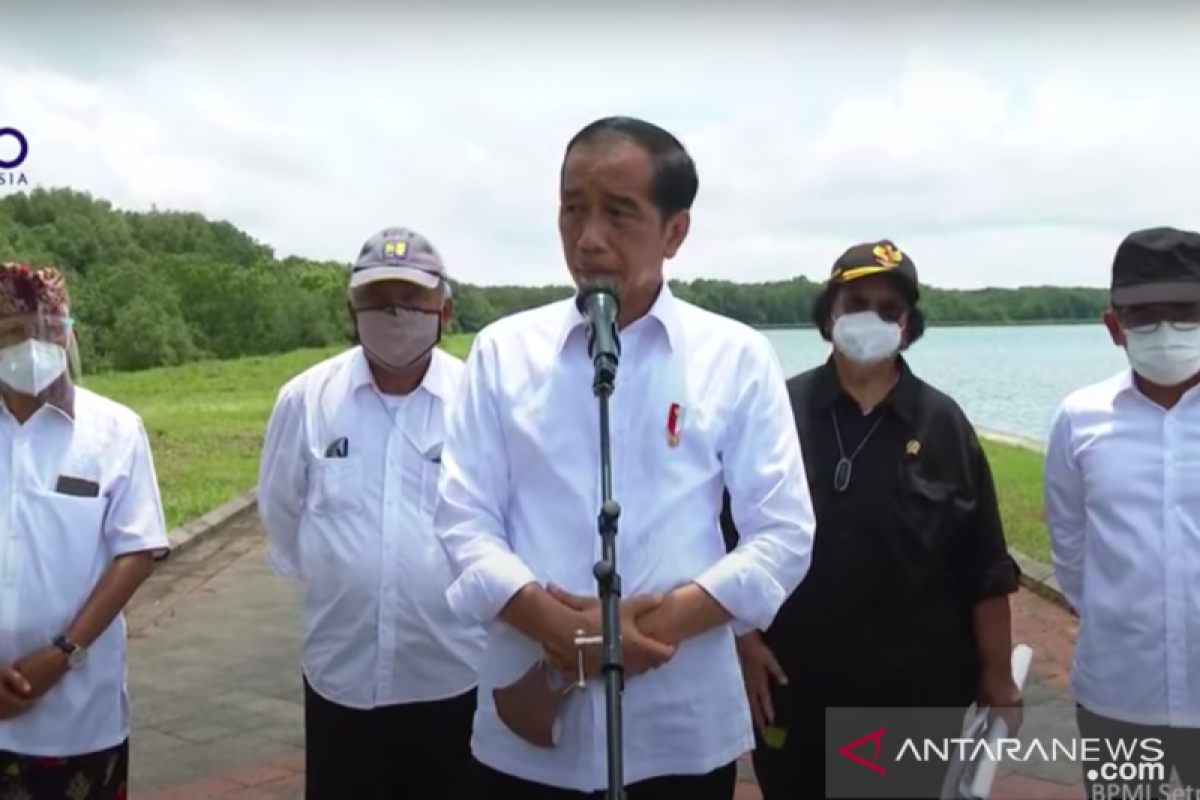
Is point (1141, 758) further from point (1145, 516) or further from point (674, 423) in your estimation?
point (674, 423)

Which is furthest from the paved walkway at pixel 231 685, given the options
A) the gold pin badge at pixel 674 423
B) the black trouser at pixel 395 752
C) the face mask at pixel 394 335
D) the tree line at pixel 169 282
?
the tree line at pixel 169 282

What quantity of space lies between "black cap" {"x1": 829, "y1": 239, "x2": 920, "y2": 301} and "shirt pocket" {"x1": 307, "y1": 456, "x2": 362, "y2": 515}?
1.29 meters

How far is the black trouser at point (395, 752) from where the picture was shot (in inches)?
131

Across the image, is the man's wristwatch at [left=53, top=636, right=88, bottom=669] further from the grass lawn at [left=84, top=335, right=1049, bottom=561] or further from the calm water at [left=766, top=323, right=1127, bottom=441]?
the calm water at [left=766, top=323, right=1127, bottom=441]

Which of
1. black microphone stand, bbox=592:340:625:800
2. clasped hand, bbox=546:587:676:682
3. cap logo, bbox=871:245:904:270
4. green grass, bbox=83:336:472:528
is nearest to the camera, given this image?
black microphone stand, bbox=592:340:625:800

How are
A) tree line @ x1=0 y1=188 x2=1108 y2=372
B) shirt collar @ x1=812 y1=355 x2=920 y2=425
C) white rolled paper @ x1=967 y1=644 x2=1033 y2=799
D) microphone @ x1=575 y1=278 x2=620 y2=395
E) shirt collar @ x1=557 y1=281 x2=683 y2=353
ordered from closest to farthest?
white rolled paper @ x1=967 y1=644 x2=1033 y2=799
microphone @ x1=575 y1=278 x2=620 y2=395
shirt collar @ x1=557 y1=281 x2=683 y2=353
shirt collar @ x1=812 y1=355 x2=920 y2=425
tree line @ x1=0 y1=188 x2=1108 y2=372

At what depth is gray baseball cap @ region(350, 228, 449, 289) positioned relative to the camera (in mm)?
3443

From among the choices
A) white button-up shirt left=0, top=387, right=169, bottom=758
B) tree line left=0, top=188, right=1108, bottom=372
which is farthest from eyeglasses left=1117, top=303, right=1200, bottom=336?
tree line left=0, top=188, right=1108, bottom=372

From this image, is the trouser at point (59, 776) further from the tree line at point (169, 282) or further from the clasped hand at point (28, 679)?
the tree line at point (169, 282)

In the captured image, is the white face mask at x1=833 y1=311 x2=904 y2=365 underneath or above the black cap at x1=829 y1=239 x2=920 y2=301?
underneath

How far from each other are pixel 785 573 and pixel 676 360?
439mm

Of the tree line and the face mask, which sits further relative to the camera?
the tree line

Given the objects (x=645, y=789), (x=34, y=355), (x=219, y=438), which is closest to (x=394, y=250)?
(x=34, y=355)

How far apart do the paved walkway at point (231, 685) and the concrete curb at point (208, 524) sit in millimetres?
712
